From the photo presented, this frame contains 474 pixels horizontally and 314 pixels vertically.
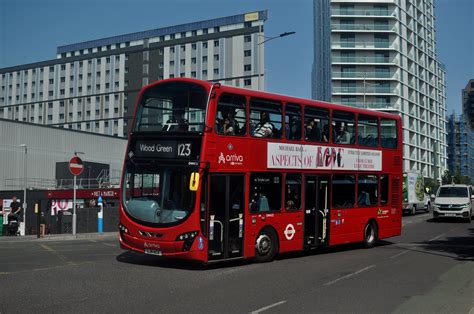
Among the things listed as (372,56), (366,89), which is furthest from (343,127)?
(372,56)

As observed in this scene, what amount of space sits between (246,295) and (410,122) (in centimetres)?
10086

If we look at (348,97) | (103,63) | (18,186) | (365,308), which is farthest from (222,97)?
(103,63)

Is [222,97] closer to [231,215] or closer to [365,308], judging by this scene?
[231,215]

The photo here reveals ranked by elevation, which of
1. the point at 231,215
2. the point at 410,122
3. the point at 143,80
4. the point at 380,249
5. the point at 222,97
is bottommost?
the point at 380,249

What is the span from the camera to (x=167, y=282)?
1041 centimetres

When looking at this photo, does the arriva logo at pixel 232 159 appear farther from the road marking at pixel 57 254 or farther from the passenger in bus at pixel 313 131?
the road marking at pixel 57 254

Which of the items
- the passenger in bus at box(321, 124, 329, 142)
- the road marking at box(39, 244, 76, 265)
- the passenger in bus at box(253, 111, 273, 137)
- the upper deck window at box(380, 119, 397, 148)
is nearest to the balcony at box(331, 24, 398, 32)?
the upper deck window at box(380, 119, 397, 148)

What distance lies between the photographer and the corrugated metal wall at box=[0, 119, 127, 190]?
189ft

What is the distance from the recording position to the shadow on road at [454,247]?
1539 cm

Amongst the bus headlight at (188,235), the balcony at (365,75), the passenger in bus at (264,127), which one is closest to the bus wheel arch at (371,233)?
the passenger in bus at (264,127)

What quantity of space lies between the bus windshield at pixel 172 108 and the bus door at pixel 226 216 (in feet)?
4.50

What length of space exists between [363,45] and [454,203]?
72.4 metres

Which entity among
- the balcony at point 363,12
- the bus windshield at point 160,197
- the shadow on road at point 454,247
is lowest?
the shadow on road at point 454,247

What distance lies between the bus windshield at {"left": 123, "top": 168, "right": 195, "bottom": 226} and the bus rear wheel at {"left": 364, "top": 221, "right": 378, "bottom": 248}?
7.63m
